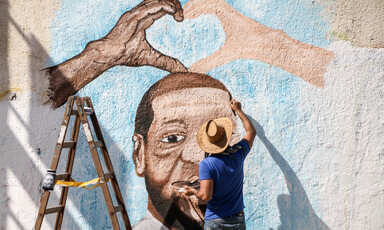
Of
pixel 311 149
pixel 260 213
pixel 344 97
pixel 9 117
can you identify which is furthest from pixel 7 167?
pixel 344 97

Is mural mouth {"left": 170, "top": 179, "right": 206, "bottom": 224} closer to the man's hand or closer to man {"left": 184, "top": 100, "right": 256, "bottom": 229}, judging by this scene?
man {"left": 184, "top": 100, "right": 256, "bottom": 229}

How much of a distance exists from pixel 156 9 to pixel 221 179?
2.01 m

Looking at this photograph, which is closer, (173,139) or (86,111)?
(86,111)

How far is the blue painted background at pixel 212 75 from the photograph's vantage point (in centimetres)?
377

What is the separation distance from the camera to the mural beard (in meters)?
3.91

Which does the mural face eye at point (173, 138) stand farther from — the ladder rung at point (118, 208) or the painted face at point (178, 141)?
the ladder rung at point (118, 208)

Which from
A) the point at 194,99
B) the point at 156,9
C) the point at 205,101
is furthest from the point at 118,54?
the point at 205,101

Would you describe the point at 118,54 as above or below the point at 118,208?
above

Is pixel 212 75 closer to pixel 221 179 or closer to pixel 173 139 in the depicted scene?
pixel 173 139

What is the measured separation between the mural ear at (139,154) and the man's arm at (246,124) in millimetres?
1031

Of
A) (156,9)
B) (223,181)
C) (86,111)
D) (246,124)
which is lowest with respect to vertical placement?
(223,181)

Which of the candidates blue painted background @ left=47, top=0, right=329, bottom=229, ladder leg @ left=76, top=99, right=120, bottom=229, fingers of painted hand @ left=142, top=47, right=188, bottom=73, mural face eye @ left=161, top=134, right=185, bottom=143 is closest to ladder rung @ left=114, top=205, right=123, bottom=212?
ladder leg @ left=76, top=99, right=120, bottom=229

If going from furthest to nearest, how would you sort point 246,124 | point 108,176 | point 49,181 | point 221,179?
point 246,124
point 108,176
point 49,181
point 221,179

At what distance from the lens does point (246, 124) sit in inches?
144
